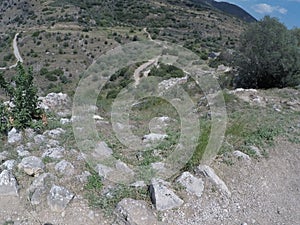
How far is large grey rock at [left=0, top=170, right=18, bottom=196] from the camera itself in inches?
219

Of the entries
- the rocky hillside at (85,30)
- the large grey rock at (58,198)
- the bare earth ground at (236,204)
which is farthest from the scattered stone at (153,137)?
the rocky hillside at (85,30)

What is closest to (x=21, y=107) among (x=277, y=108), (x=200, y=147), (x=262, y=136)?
(x=200, y=147)

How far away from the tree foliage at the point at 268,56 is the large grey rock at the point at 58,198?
10.5 m

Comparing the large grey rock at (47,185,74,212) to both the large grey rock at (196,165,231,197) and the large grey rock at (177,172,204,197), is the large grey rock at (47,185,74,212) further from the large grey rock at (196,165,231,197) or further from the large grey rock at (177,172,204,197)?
the large grey rock at (196,165,231,197)

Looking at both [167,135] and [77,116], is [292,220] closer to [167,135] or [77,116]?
[167,135]

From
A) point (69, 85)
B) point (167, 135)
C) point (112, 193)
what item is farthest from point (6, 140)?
point (69, 85)

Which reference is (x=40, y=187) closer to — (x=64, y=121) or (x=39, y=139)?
(x=39, y=139)

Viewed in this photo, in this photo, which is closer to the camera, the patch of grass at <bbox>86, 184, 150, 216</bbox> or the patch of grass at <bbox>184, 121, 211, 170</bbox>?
the patch of grass at <bbox>86, 184, 150, 216</bbox>

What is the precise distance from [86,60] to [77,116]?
31.7 m

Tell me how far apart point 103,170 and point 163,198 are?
131cm

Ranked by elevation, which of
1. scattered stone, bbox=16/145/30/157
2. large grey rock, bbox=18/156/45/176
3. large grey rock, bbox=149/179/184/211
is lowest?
scattered stone, bbox=16/145/30/157

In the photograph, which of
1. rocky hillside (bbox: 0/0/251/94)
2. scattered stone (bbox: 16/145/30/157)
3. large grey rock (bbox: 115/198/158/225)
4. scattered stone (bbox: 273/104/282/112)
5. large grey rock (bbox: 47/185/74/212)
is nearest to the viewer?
large grey rock (bbox: 115/198/158/225)

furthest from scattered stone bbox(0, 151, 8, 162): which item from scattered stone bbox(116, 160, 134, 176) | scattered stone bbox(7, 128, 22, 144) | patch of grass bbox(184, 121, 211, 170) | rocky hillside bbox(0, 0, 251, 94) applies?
rocky hillside bbox(0, 0, 251, 94)

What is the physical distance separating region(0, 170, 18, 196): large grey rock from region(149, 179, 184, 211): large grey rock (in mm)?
2239
